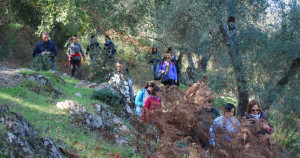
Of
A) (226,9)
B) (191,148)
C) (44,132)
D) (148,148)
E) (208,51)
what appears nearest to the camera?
(191,148)

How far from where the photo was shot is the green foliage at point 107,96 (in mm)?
9016

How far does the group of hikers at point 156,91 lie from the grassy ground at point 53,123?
97 centimetres

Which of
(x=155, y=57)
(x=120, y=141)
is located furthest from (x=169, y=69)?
(x=120, y=141)

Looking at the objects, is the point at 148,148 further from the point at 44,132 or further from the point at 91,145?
the point at 44,132

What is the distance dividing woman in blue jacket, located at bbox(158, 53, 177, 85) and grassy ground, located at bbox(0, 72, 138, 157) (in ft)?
12.2

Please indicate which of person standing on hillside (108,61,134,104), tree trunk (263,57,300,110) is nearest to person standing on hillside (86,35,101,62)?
person standing on hillside (108,61,134,104)

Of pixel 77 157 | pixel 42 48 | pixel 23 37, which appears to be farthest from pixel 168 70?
pixel 23 37

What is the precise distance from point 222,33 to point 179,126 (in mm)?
7754

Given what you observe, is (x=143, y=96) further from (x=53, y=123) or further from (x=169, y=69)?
(x=169, y=69)

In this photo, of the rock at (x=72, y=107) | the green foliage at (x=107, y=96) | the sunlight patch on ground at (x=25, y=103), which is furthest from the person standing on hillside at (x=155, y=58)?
the sunlight patch on ground at (x=25, y=103)

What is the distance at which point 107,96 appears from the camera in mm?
9086

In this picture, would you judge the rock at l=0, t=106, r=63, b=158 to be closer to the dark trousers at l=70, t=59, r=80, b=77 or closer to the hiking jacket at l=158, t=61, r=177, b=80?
the hiking jacket at l=158, t=61, r=177, b=80

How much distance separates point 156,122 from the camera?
4.95 m

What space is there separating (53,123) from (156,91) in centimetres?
205
